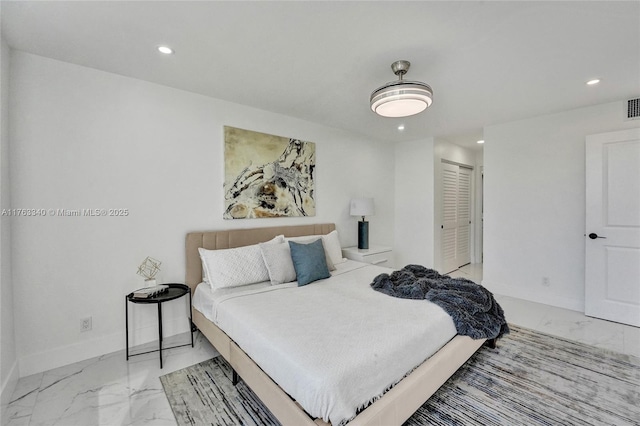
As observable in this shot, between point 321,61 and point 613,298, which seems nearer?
point 321,61

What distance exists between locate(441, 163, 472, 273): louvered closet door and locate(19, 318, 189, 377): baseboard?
4.39 meters

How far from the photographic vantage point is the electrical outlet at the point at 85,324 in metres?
2.38

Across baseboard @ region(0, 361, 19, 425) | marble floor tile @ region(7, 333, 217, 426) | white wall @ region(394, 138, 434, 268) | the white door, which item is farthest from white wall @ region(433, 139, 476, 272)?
baseboard @ region(0, 361, 19, 425)

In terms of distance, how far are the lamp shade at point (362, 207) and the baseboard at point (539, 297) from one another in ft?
6.80

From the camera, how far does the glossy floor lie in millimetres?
1740

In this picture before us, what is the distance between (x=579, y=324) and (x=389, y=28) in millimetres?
3637

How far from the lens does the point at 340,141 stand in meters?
4.31

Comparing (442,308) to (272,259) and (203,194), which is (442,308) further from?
(203,194)

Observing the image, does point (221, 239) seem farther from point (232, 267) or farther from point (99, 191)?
point (99, 191)

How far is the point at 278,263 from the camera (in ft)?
9.08

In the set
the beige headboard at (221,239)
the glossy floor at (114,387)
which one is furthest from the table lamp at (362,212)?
the glossy floor at (114,387)

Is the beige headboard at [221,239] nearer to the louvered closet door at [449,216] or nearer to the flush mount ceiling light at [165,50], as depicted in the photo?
the flush mount ceiling light at [165,50]

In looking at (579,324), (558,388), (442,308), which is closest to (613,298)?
(579,324)

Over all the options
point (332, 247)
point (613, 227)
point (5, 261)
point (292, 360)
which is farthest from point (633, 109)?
point (5, 261)
